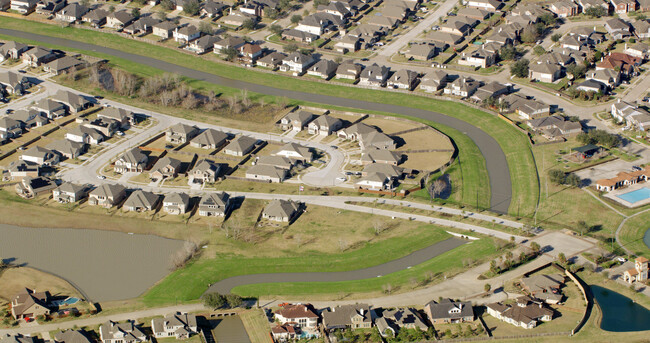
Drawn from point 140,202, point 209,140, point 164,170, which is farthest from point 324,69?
point 140,202

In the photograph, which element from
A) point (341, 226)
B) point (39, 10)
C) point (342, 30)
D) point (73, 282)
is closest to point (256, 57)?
point (342, 30)

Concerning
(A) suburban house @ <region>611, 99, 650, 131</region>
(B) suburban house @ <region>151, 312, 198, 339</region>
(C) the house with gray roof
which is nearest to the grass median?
(A) suburban house @ <region>611, 99, 650, 131</region>

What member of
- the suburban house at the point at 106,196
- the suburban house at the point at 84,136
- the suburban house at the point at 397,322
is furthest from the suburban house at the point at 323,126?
the suburban house at the point at 397,322

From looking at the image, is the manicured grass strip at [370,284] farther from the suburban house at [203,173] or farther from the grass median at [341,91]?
the suburban house at [203,173]

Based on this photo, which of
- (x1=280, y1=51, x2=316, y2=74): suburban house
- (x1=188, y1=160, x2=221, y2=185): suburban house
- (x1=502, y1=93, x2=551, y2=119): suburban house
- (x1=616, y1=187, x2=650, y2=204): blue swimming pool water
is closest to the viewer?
(x1=616, y1=187, x2=650, y2=204): blue swimming pool water

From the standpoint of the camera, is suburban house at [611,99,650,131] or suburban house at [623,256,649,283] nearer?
suburban house at [623,256,649,283]

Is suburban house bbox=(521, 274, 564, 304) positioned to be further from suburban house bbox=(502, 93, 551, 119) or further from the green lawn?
suburban house bbox=(502, 93, 551, 119)

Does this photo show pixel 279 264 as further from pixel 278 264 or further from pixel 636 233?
pixel 636 233
